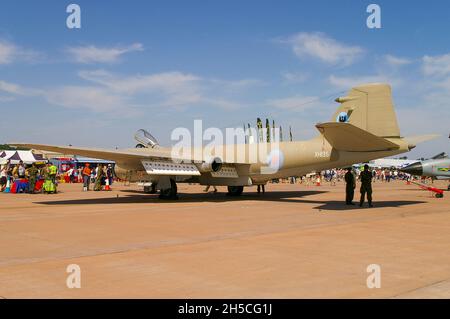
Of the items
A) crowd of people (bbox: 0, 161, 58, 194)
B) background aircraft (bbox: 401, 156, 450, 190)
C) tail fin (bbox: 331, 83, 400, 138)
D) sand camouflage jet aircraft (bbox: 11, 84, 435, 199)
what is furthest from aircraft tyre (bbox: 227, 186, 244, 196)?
background aircraft (bbox: 401, 156, 450, 190)

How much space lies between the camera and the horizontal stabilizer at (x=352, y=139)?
550 inches

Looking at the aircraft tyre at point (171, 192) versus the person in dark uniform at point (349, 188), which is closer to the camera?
the person in dark uniform at point (349, 188)

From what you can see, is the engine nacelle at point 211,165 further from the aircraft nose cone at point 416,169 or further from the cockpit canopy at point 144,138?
the aircraft nose cone at point 416,169

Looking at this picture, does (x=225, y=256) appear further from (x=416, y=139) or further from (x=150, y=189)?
(x=150, y=189)

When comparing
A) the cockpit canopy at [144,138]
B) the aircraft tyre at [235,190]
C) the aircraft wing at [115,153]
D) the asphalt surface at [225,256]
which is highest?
the cockpit canopy at [144,138]

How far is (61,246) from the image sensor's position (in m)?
7.78

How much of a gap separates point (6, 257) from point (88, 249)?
1317mm

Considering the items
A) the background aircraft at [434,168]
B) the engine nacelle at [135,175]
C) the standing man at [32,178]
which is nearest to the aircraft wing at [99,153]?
the engine nacelle at [135,175]

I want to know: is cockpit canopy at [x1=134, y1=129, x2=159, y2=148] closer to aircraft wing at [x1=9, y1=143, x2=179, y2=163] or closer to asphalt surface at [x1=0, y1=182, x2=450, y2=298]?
aircraft wing at [x1=9, y1=143, x2=179, y2=163]
